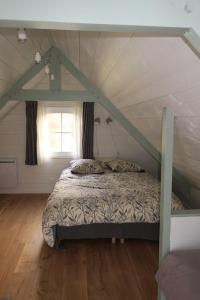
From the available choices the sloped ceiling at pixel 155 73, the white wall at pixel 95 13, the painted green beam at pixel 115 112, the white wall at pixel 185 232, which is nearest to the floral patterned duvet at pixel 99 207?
the sloped ceiling at pixel 155 73

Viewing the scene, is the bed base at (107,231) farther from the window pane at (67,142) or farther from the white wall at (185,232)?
the window pane at (67,142)

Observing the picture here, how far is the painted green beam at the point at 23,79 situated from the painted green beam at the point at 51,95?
0.07 metres

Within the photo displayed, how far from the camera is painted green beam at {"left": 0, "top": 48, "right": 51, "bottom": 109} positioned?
3512 mm

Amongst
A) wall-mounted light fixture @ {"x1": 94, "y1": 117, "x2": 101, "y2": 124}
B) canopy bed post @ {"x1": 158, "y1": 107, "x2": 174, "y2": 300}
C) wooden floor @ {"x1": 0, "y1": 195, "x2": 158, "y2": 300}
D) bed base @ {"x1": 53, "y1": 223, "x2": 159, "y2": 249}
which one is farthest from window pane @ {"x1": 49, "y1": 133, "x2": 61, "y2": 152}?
canopy bed post @ {"x1": 158, "y1": 107, "x2": 174, "y2": 300}

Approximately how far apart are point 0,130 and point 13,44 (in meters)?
2.64

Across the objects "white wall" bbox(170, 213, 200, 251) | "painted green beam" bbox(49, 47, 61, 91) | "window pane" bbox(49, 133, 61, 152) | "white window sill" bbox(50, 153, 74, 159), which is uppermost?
"painted green beam" bbox(49, 47, 61, 91)

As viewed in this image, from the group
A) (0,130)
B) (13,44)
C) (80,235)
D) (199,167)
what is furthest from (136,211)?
(0,130)

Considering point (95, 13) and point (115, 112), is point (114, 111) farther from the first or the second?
point (95, 13)

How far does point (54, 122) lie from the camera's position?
4766mm

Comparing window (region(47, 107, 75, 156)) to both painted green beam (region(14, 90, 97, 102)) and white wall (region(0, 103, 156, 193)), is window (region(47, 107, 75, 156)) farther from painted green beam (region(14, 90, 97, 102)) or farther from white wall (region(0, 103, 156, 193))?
painted green beam (region(14, 90, 97, 102))

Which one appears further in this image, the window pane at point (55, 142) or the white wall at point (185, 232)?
the window pane at point (55, 142)

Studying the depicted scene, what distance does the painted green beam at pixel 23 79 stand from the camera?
351 cm

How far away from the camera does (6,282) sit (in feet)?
7.37

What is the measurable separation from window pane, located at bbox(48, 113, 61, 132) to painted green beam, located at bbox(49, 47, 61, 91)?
990mm
